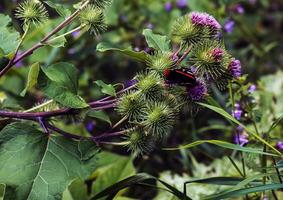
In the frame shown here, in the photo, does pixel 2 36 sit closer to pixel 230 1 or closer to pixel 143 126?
pixel 143 126

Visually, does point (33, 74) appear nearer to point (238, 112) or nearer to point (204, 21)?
point (204, 21)

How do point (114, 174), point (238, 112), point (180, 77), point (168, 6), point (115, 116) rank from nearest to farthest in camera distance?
point (180, 77) → point (238, 112) → point (114, 174) → point (115, 116) → point (168, 6)

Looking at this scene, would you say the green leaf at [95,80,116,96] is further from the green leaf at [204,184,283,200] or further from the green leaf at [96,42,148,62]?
the green leaf at [204,184,283,200]

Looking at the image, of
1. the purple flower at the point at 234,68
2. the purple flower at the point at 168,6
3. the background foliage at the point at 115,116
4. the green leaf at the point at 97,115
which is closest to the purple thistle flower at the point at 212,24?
the purple flower at the point at 234,68

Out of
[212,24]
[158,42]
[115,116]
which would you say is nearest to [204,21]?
[212,24]

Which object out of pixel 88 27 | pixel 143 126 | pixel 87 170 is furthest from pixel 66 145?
pixel 88 27

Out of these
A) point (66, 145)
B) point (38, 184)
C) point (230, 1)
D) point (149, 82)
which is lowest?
point (38, 184)

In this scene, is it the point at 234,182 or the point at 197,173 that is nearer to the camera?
the point at 234,182
